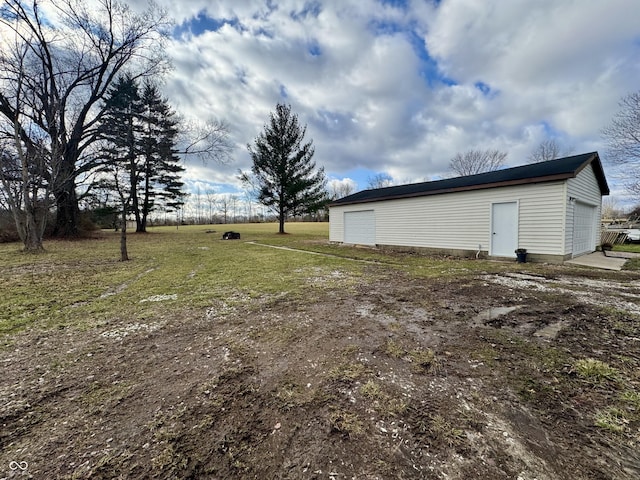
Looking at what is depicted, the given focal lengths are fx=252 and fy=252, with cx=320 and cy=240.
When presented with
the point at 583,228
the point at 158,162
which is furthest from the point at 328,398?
the point at 158,162

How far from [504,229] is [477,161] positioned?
26.9 m

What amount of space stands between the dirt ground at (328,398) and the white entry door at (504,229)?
5605 mm

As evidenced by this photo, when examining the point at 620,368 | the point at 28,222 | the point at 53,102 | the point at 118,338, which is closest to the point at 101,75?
the point at 53,102

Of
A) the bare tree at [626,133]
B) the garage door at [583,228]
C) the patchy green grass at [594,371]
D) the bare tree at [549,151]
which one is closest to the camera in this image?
the patchy green grass at [594,371]

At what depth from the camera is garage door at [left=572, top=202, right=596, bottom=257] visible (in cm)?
906

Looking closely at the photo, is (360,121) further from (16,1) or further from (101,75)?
(16,1)

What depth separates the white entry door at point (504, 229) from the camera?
8.85 m

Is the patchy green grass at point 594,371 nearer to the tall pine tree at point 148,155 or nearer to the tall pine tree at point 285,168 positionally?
the tall pine tree at point 285,168

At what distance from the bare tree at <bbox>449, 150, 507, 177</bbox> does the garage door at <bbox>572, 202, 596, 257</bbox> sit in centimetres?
2055

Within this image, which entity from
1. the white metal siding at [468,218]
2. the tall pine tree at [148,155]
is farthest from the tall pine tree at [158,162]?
the white metal siding at [468,218]

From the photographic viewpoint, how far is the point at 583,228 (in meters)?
9.91

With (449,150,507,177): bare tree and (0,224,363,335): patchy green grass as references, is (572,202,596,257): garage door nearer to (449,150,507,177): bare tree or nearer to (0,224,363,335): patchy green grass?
(0,224,363,335): patchy green grass

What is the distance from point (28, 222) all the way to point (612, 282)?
20.6 meters

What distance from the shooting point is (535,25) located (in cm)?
925
